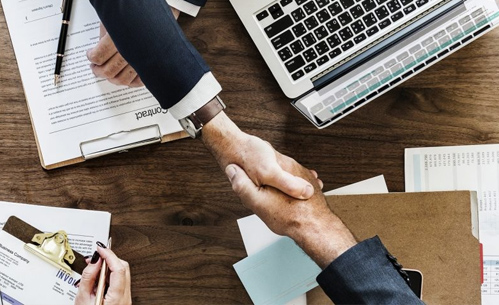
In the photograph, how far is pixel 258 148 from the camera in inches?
37.7

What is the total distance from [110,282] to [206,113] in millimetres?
352

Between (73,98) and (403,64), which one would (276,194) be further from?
(73,98)

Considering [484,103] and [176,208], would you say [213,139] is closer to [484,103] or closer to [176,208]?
[176,208]

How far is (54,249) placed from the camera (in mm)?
1107

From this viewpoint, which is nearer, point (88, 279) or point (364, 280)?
point (364, 280)

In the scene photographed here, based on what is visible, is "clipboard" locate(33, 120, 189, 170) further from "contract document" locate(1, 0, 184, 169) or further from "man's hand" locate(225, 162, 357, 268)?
"man's hand" locate(225, 162, 357, 268)

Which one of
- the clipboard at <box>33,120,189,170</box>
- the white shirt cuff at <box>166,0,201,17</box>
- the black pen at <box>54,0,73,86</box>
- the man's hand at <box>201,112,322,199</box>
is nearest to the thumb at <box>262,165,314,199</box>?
the man's hand at <box>201,112,322,199</box>

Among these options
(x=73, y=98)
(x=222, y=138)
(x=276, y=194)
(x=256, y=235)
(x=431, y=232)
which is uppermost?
(x=73, y=98)

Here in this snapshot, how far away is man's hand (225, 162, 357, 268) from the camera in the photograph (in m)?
0.94

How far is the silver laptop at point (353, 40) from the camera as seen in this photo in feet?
3.31

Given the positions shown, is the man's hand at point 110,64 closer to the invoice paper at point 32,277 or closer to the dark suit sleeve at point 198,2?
the dark suit sleeve at point 198,2

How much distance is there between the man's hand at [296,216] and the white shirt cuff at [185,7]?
0.29 metres

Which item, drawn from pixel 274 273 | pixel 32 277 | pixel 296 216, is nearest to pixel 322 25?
pixel 296 216

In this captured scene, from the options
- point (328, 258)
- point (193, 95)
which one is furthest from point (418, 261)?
point (193, 95)
